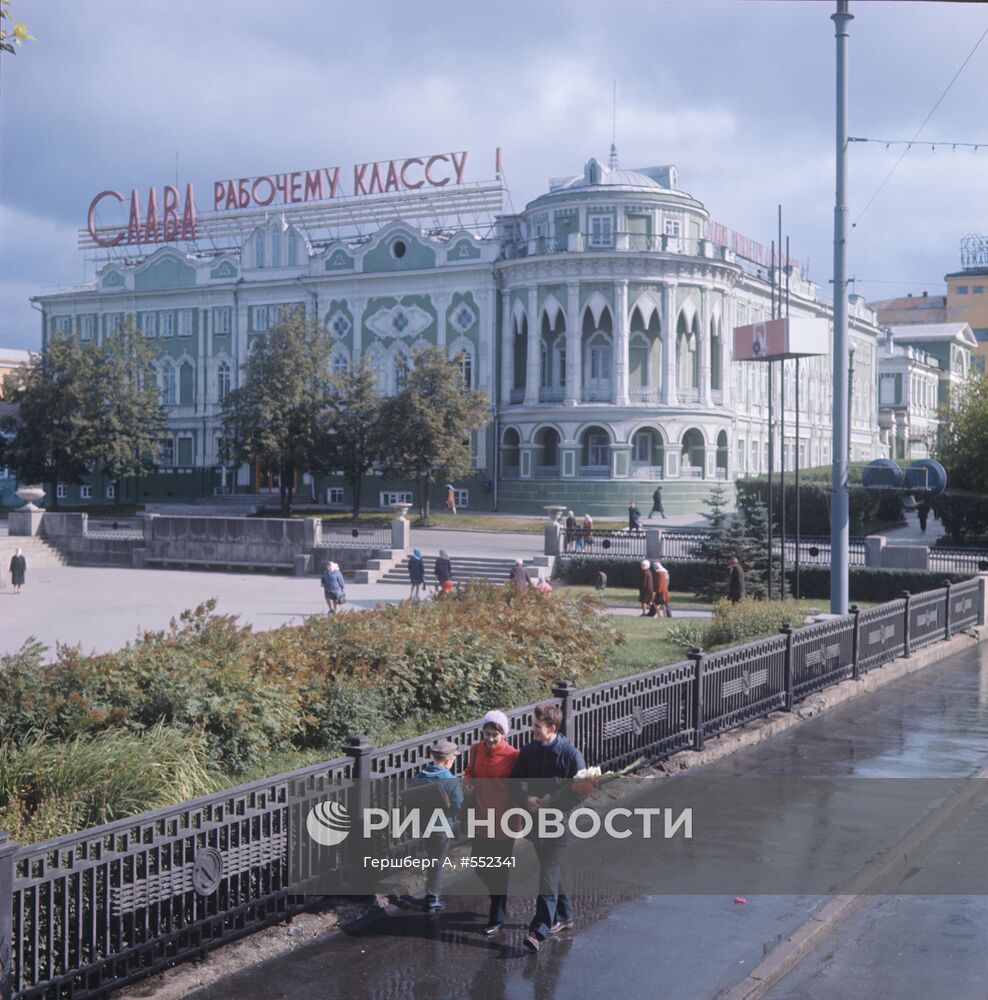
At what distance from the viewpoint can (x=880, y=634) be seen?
58.5ft

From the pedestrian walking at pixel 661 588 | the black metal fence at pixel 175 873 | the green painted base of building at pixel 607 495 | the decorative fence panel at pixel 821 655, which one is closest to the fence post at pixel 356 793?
the black metal fence at pixel 175 873

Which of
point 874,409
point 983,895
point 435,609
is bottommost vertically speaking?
point 983,895

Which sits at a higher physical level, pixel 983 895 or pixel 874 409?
pixel 874 409

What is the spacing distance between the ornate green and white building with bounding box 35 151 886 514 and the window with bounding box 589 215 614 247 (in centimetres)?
6

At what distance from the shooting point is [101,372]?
5550 cm

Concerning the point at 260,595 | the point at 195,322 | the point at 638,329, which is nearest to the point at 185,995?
the point at 260,595

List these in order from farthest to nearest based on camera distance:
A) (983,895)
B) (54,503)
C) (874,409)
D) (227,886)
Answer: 1. (874,409)
2. (54,503)
3. (983,895)
4. (227,886)

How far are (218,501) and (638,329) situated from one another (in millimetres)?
22521

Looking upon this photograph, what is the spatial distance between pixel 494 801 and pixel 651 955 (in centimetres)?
129

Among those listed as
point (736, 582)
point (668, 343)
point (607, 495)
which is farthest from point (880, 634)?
point (668, 343)

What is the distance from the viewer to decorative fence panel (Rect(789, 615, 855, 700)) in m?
14.8

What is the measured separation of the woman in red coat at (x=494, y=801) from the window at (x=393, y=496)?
48.9m

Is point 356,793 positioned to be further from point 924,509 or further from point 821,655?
point 924,509

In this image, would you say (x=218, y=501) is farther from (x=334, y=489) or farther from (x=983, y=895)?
(x=983, y=895)
